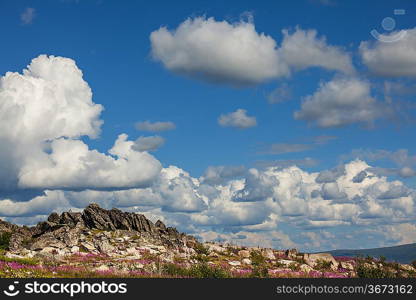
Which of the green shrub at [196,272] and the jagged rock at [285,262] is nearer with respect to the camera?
the green shrub at [196,272]

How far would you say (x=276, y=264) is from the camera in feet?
190

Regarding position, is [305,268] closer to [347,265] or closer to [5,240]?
[347,265]

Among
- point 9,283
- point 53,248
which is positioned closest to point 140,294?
point 9,283

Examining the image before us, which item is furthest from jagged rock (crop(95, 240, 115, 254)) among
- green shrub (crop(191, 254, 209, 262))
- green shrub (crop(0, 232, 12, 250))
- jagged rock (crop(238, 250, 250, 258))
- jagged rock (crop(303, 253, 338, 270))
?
jagged rock (crop(303, 253, 338, 270))

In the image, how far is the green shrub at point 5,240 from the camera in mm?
66875

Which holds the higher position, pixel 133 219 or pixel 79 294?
pixel 133 219

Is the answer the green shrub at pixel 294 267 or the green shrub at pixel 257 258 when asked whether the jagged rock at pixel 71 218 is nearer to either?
the green shrub at pixel 257 258

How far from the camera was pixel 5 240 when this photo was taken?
6962 centimetres

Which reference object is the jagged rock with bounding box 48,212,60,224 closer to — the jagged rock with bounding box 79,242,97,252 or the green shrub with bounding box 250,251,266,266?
the jagged rock with bounding box 79,242,97,252

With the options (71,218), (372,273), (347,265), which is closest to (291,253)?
(347,265)

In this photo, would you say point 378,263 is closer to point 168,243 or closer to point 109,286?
point 168,243

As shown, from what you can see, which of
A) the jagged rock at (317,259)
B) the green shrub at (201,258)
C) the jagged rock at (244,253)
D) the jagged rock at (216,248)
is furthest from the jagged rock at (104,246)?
the jagged rock at (317,259)

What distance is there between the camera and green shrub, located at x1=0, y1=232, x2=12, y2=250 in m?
66.9

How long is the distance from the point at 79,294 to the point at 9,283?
4.37 metres
